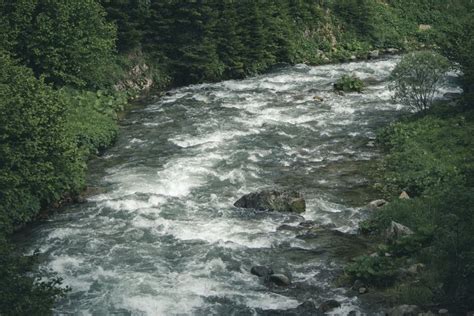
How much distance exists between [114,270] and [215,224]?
478 cm

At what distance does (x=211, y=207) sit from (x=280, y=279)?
6.68 m

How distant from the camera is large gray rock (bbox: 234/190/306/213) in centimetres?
2375

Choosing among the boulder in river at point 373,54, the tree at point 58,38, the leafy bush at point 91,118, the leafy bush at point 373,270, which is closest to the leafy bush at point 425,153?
the leafy bush at point 373,270

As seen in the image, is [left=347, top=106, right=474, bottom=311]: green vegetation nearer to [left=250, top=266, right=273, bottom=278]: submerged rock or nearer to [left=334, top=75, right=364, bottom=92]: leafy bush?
[left=250, top=266, right=273, bottom=278]: submerged rock

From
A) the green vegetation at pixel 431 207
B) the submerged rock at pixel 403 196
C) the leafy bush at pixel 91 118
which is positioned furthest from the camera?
the leafy bush at pixel 91 118

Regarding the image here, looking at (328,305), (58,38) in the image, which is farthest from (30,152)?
(58,38)

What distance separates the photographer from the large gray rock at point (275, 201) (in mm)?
23750

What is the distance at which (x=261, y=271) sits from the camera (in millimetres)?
19031

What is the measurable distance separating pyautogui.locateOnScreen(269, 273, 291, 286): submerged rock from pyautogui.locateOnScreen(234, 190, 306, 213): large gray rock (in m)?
5.49

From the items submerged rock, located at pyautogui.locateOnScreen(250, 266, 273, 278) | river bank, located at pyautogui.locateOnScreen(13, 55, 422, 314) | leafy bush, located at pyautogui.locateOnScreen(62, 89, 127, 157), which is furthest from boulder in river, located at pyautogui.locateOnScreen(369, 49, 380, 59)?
submerged rock, located at pyautogui.locateOnScreen(250, 266, 273, 278)

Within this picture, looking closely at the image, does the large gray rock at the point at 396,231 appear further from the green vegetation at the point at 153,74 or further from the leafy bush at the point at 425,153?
the leafy bush at the point at 425,153

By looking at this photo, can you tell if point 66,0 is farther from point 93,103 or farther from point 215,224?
point 215,224

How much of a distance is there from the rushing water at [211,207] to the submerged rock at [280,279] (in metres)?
0.27

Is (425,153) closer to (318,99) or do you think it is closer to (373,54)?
(318,99)
